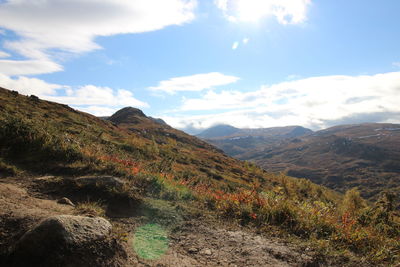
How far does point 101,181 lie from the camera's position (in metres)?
8.30

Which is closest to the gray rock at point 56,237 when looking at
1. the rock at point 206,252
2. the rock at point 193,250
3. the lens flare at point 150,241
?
the lens flare at point 150,241

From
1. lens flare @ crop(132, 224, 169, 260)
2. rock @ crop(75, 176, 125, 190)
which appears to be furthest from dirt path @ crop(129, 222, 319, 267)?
rock @ crop(75, 176, 125, 190)

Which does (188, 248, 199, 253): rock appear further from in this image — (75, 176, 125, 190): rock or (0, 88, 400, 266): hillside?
(75, 176, 125, 190): rock

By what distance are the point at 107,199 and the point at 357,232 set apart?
6922 mm

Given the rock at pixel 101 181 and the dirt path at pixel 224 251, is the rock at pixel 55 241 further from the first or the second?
the rock at pixel 101 181

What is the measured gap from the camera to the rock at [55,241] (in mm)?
4023

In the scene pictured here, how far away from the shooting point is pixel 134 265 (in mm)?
4738

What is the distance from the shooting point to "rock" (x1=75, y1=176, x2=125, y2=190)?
818 cm

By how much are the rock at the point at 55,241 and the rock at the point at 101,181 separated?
3437 mm

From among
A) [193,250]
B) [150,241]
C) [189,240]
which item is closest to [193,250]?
[193,250]

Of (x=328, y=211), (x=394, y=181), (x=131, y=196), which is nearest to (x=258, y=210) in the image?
(x=328, y=211)

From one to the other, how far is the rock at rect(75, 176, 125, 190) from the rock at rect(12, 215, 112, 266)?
11.3 feet

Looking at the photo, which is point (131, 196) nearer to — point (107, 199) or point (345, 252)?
point (107, 199)

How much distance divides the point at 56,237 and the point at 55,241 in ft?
0.20
